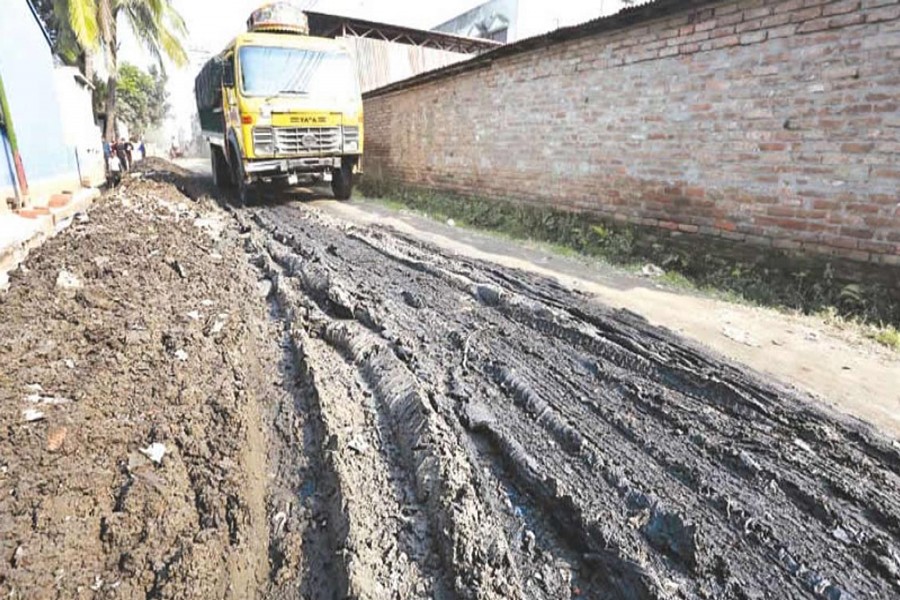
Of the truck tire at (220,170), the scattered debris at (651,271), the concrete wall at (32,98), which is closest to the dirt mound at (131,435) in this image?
the scattered debris at (651,271)

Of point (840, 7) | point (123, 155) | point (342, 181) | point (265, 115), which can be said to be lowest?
point (342, 181)

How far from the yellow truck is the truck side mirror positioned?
2 centimetres

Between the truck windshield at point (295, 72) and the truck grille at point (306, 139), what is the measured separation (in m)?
0.64

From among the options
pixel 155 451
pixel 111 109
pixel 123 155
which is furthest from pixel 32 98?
pixel 111 109

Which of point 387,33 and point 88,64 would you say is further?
point 88,64

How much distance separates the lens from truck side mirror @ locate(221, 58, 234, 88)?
324 inches

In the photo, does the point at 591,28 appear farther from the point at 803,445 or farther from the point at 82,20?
the point at 82,20

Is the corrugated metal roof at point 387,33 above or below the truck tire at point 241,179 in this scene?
above

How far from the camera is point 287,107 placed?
323 inches

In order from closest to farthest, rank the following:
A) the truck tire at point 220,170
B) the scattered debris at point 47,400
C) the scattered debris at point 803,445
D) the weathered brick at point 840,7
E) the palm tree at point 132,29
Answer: the scattered debris at point 803,445 < the scattered debris at point 47,400 < the weathered brick at point 840,7 < the truck tire at point 220,170 < the palm tree at point 132,29

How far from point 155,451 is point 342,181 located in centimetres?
858

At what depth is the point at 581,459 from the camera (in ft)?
6.63

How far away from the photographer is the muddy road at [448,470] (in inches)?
60.9

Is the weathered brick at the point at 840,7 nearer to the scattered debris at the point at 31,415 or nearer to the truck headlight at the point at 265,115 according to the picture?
the scattered debris at the point at 31,415
